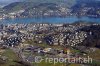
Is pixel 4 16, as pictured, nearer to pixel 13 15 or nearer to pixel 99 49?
pixel 13 15

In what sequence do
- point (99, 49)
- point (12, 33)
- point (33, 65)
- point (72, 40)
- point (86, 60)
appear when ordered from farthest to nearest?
point (12, 33) < point (72, 40) < point (99, 49) < point (86, 60) < point (33, 65)

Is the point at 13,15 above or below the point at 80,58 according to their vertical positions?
below

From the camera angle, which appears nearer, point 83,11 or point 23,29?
point 23,29

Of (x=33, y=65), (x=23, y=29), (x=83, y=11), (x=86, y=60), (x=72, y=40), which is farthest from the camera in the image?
(x=83, y=11)

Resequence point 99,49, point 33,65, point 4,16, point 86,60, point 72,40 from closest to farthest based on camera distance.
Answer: point 33,65, point 86,60, point 99,49, point 72,40, point 4,16

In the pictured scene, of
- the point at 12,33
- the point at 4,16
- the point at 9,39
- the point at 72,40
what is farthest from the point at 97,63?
the point at 4,16

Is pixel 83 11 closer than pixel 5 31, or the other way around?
pixel 5 31

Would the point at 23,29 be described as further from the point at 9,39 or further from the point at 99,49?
the point at 99,49

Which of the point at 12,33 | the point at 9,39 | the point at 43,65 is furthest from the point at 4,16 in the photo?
the point at 43,65

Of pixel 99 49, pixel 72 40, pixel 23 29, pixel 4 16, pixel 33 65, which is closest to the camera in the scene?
pixel 33 65
